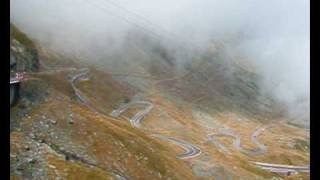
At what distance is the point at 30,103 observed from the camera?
400ft

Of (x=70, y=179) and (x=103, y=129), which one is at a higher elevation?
(x=103, y=129)

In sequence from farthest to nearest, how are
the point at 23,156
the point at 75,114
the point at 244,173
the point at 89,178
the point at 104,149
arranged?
the point at 244,173 → the point at 75,114 → the point at 104,149 → the point at 89,178 → the point at 23,156

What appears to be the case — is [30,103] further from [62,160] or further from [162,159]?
[162,159]

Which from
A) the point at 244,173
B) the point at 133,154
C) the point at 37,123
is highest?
the point at 37,123

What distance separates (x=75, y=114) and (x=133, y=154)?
18.0m

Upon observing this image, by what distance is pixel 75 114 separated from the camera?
13188 centimetres

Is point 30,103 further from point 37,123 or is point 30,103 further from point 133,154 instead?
point 133,154

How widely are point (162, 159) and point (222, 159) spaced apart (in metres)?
63.6
